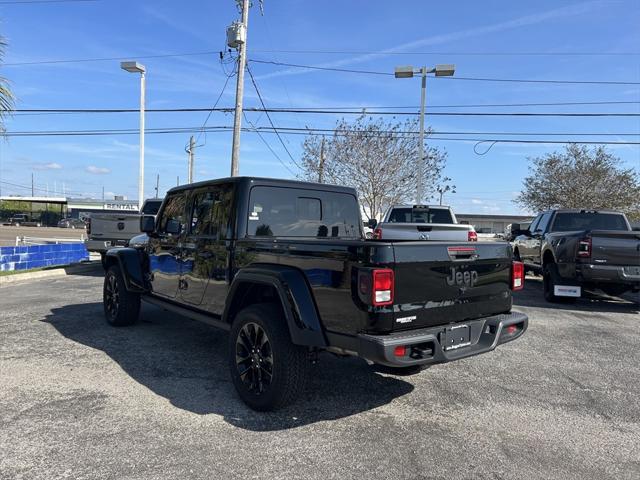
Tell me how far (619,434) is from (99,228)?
1182 cm

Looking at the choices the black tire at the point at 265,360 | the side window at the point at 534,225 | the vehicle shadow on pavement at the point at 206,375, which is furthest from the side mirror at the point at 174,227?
the side window at the point at 534,225

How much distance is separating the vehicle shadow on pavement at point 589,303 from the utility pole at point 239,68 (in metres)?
10.1

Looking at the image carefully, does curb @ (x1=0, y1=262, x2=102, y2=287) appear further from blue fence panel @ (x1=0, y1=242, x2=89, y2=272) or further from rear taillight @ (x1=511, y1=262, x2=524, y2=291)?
rear taillight @ (x1=511, y1=262, x2=524, y2=291)

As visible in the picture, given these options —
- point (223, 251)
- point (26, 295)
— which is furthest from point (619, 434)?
point (26, 295)

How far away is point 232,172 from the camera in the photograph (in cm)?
1727

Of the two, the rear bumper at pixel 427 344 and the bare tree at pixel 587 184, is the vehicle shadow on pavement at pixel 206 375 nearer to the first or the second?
the rear bumper at pixel 427 344

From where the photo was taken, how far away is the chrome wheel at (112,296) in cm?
692

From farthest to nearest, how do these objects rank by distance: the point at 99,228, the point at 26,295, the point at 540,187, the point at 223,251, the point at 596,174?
the point at 540,187 → the point at 596,174 → the point at 99,228 → the point at 26,295 → the point at 223,251

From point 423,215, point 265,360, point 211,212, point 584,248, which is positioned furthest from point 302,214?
point 423,215

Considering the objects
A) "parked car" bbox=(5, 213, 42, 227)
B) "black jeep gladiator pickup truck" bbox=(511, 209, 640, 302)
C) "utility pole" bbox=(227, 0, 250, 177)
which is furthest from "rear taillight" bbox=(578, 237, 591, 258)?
"parked car" bbox=(5, 213, 42, 227)

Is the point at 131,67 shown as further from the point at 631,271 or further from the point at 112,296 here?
the point at 631,271

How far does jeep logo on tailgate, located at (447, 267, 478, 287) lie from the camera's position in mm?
3883

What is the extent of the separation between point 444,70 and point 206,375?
609 inches

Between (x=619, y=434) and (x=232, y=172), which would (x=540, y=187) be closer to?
(x=232, y=172)
